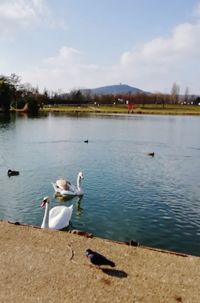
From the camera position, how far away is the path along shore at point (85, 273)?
11977 millimetres

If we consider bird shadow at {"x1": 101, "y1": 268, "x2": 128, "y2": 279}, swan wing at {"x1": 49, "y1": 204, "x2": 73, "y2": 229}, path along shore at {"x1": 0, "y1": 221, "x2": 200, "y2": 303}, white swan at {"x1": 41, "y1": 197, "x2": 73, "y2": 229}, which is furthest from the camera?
swan wing at {"x1": 49, "y1": 204, "x2": 73, "y2": 229}

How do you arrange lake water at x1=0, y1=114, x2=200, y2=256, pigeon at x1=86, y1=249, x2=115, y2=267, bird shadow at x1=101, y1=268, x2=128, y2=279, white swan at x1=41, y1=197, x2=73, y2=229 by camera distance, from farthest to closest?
lake water at x1=0, y1=114, x2=200, y2=256 < white swan at x1=41, y1=197, x2=73, y2=229 < pigeon at x1=86, y1=249, x2=115, y2=267 < bird shadow at x1=101, y1=268, x2=128, y2=279

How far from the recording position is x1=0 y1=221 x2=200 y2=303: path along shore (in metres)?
12.0

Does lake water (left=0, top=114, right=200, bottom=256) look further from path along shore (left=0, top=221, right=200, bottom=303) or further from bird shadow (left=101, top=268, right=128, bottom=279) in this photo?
bird shadow (left=101, top=268, right=128, bottom=279)

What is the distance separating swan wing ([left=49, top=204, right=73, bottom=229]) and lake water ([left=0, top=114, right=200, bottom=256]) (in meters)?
1.05

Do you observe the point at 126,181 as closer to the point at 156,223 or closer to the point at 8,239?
the point at 156,223

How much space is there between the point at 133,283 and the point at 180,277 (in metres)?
1.78

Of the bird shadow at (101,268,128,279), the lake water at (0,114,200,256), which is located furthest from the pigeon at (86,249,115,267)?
the lake water at (0,114,200,256)

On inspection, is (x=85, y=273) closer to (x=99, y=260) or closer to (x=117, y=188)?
(x=99, y=260)

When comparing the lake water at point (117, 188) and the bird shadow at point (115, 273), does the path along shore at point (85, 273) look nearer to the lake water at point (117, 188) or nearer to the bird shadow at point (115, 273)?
the bird shadow at point (115, 273)

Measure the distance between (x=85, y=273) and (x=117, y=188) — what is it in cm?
1541

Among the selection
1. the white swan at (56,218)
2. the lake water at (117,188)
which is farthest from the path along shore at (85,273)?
the lake water at (117,188)

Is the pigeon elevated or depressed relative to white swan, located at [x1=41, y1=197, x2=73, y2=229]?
elevated

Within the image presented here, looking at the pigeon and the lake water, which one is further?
the lake water
